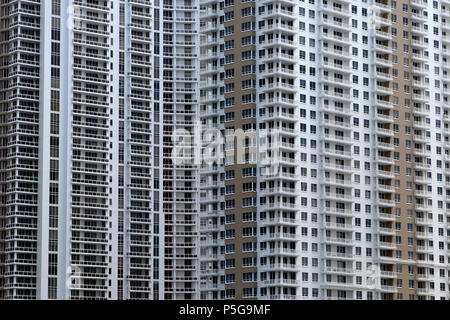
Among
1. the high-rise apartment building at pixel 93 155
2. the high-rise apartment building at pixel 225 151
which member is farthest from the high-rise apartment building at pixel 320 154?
the high-rise apartment building at pixel 93 155

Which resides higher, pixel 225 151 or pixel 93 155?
pixel 93 155

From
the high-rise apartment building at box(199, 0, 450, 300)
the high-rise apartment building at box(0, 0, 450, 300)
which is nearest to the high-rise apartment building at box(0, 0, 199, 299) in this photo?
the high-rise apartment building at box(0, 0, 450, 300)

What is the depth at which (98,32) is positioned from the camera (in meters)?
53.8

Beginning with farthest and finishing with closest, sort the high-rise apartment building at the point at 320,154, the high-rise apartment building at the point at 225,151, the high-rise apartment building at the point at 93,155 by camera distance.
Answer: the high-rise apartment building at the point at 93,155 → the high-rise apartment building at the point at 225,151 → the high-rise apartment building at the point at 320,154

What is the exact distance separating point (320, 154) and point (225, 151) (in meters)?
4.57

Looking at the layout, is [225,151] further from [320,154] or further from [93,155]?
[93,155]

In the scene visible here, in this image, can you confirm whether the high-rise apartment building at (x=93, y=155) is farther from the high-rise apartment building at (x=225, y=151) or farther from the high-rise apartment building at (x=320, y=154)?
the high-rise apartment building at (x=320, y=154)

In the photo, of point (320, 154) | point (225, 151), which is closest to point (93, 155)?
point (225, 151)

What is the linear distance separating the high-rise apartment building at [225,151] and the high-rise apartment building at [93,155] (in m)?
0.11

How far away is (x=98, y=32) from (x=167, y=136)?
678cm

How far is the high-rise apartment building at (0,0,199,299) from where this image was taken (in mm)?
48750

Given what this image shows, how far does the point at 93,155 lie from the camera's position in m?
52.0

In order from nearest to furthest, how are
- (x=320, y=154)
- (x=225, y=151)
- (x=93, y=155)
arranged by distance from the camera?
(x=320, y=154) → (x=225, y=151) → (x=93, y=155)

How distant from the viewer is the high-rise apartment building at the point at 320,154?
46.7m
